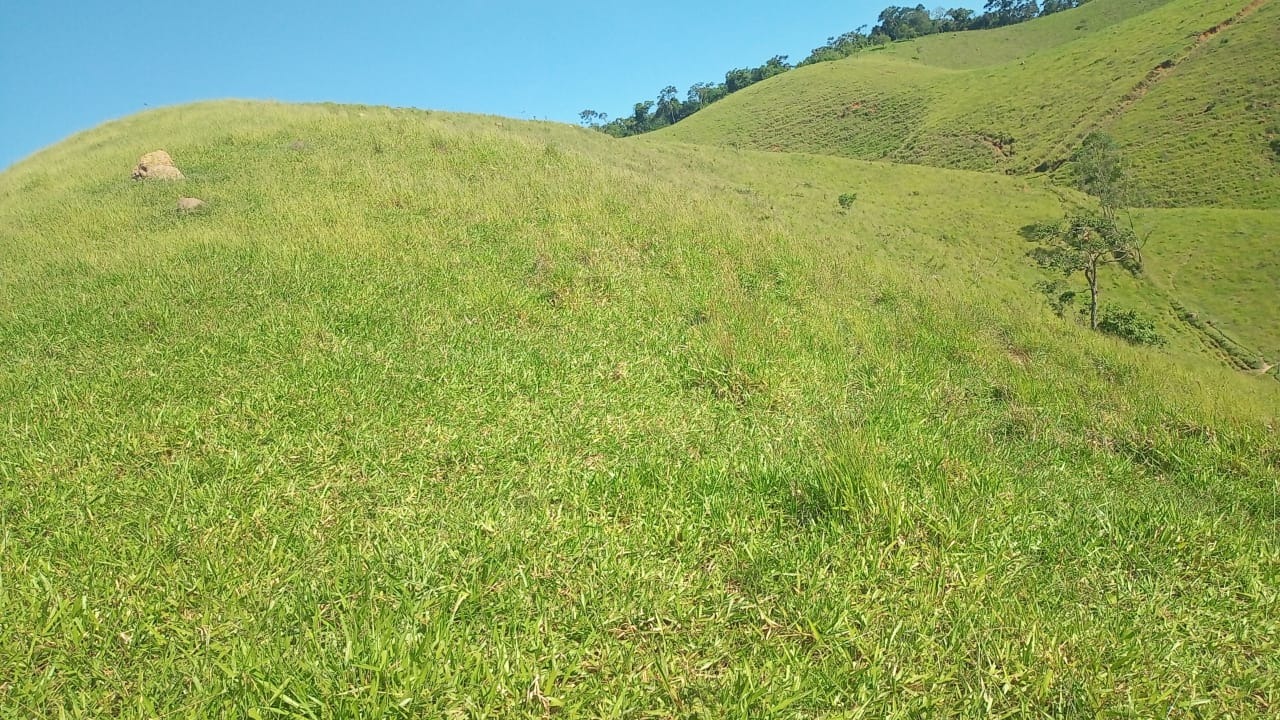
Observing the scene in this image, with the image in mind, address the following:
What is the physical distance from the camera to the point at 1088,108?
60500 millimetres

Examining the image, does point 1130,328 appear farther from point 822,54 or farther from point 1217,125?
point 822,54

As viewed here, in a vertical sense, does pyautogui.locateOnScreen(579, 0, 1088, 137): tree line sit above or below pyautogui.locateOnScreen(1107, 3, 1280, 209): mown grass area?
above

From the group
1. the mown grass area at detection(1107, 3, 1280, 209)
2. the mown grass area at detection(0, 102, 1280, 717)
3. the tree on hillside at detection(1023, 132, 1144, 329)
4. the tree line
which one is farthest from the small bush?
the tree line

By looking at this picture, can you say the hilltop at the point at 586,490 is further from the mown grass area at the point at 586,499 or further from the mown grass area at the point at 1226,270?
the mown grass area at the point at 1226,270

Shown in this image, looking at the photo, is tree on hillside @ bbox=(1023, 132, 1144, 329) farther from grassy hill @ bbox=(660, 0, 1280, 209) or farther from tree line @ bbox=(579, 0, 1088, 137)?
tree line @ bbox=(579, 0, 1088, 137)

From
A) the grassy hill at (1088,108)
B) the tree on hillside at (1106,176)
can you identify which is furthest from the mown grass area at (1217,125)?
the tree on hillside at (1106,176)

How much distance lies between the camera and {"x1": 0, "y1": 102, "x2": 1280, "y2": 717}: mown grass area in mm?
2080

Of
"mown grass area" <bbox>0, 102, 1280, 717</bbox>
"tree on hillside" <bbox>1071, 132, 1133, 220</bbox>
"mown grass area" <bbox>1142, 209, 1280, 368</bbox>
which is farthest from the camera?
"tree on hillside" <bbox>1071, 132, 1133, 220</bbox>

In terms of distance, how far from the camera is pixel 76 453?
11.2 ft

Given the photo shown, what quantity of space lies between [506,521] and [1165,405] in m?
6.21

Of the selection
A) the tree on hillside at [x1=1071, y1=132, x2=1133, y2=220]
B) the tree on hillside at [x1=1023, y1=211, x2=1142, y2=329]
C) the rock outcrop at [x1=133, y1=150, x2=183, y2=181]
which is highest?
the rock outcrop at [x1=133, y1=150, x2=183, y2=181]

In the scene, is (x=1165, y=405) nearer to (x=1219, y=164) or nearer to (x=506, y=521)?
(x=506, y=521)

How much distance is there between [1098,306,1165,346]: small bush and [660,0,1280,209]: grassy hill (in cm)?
2920

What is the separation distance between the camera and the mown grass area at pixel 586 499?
6.82 ft
